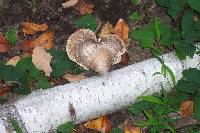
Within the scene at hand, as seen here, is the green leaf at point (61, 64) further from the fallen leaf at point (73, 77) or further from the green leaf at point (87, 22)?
the green leaf at point (87, 22)

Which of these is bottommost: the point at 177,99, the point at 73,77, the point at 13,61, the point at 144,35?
the point at 177,99

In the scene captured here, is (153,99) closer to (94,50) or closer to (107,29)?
(94,50)

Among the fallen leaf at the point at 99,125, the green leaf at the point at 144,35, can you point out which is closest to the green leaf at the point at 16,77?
the fallen leaf at the point at 99,125

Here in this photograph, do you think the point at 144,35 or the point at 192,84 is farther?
the point at 144,35

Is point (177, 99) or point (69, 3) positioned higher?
point (69, 3)

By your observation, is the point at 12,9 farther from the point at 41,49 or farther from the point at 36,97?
the point at 36,97

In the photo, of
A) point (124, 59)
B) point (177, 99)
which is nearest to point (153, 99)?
point (177, 99)

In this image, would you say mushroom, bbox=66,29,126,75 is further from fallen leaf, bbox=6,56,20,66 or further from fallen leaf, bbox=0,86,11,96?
fallen leaf, bbox=0,86,11,96
